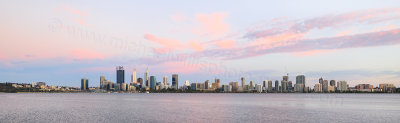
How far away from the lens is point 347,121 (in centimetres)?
6347

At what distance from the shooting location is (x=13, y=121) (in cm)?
6062

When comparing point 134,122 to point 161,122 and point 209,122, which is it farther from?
point 209,122

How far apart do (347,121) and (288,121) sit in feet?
37.2

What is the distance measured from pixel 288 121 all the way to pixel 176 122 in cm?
2070

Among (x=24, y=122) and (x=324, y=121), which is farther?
(x=324, y=121)

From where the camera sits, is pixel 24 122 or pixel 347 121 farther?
pixel 347 121

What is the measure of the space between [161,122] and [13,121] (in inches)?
1047

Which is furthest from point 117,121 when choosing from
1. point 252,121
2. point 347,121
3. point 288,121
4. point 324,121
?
point 347,121

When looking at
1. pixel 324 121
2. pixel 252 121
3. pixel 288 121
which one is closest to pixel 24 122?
pixel 252 121

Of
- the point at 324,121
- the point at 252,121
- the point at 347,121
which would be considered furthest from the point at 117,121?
the point at 347,121

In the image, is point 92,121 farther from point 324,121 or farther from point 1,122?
point 324,121

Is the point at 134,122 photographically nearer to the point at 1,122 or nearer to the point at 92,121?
the point at 92,121

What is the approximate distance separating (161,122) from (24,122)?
942 inches

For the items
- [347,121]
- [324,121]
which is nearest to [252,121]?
[324,121]
